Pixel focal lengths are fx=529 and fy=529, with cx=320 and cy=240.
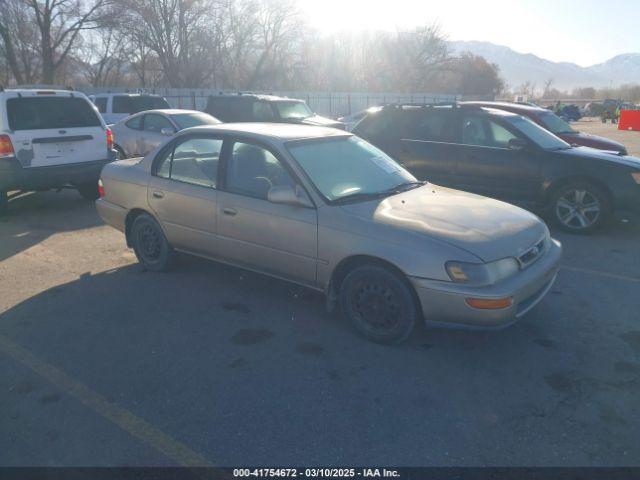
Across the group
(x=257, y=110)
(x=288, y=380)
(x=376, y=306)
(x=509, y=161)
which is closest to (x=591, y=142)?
(x=509, y=161)

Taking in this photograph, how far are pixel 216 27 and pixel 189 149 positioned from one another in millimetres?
40864

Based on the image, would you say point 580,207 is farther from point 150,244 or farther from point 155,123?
point 155,123

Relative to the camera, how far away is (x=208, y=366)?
382 cm

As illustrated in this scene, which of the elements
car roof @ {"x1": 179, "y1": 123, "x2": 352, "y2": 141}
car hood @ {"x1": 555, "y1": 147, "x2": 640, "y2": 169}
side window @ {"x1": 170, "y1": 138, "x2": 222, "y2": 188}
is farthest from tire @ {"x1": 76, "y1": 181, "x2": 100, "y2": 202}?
car hood @ {"x1": 555, "y1": 147, "x2": 640, "y2": 169}

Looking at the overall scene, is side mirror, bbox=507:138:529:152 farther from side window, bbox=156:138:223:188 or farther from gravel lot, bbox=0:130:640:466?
side window, bbox=156:138:223:188

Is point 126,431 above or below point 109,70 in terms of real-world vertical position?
below

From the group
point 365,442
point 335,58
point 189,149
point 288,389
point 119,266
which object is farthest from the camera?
point 335,58

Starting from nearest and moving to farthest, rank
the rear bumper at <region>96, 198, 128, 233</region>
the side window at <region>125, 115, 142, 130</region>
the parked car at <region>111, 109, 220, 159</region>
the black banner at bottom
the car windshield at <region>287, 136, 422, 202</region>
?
the black banner at bottom, the car windshield at <region>287, 136, 422, 202</region>, the rear bumper at <region>96, 198, 128, 233</region>, the parked car at <region>111, 109, 220, 159</region>, the side window at <region>125, 115, 142, 130</region>

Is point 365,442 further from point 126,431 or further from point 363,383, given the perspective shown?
point 126,431

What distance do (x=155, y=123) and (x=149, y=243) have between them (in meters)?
6.45

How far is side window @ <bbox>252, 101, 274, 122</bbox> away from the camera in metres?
14.2

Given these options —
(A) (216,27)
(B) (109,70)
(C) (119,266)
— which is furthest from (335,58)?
(C) (119,266)

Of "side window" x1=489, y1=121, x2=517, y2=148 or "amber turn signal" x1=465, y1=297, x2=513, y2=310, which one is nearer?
"amber turn signal" x1=465, y1=297, x2=513, y2=310

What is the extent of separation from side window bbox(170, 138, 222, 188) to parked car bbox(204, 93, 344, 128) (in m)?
8.93
